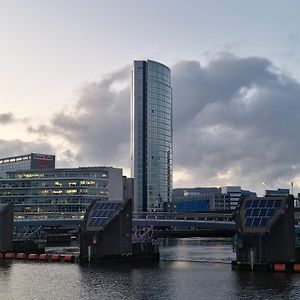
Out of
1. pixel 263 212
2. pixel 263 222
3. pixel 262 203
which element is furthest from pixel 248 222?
pixel 262 203

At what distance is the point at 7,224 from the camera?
5576 inches

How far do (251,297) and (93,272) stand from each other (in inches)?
1520

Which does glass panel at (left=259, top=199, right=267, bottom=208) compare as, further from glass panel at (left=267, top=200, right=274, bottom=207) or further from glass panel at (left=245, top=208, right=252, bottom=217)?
glass panel at (left=245, top=208, right=252, bottom=217)

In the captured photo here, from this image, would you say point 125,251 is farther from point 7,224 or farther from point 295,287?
point 295,287

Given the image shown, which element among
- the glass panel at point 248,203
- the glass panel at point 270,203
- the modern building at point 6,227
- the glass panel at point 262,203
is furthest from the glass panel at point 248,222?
the modern building at point 6,227

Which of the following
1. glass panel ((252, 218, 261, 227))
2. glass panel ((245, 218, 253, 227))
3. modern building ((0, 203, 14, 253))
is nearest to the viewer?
glass panel ((252, 218, 261, 227))

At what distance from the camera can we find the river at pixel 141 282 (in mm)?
72688

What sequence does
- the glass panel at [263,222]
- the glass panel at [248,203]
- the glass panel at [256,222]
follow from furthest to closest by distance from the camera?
the glass panel at [248,203], the glass panel at [256,222], the glass panel at [263,222]

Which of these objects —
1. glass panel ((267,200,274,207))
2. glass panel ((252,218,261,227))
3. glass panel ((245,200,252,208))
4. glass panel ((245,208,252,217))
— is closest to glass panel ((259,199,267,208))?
glass panel ((267,200,274,207))

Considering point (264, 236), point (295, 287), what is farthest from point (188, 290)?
point (264, 236)

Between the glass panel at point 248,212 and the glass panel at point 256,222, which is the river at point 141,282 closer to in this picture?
the glass panel at point 256,222

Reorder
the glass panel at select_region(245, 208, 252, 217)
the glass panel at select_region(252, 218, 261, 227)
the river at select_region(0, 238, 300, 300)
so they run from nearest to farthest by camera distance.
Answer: the river at select_region(0, 238, 300, 300) → the glass panel at select_region(252, 218, 261, 227) → the glass panel at select_region(245, 208, 252, 217)

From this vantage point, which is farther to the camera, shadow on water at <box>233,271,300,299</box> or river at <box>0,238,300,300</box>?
river at <box>0,238,300,300</box>

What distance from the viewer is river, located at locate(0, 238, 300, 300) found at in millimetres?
72688
